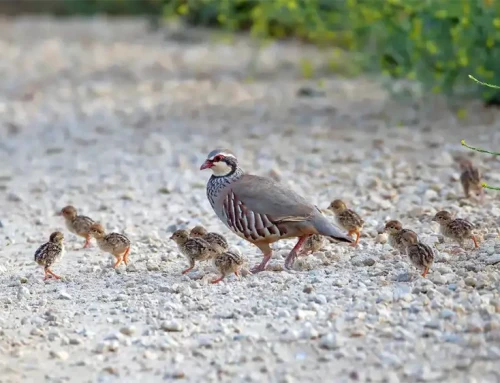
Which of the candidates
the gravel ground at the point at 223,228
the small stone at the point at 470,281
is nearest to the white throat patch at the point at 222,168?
the gravel ground at the point at 223,228

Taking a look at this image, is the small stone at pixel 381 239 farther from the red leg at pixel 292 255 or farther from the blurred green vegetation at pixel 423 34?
the blurred green vegetation at pixel 423 34

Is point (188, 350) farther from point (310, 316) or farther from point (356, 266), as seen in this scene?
point (356, 266)

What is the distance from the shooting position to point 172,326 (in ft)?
19.6

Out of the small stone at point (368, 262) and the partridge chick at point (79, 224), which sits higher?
the partridge chick at point (79, 224)

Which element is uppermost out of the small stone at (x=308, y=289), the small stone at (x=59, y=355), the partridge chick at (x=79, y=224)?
the partridge chick at (x=79, y=224)

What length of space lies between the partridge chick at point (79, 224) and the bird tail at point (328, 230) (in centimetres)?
224

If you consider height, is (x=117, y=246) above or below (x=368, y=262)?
above

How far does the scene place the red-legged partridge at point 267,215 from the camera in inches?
280

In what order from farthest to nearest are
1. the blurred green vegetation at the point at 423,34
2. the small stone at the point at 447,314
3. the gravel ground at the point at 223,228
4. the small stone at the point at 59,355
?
the blurred green vegetation at the point at 423,34 < the small stone at the point at 447,314 < the small stone at the point at 59,355 < the gravel ground at the point at 223,228

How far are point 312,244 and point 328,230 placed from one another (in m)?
0.54

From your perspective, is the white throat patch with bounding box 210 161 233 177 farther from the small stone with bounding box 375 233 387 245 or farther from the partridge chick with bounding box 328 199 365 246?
the small stone with bounding box 375 233 387 245

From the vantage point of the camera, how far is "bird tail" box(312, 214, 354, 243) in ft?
22.9

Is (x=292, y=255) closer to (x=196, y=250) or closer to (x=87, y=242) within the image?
(x=196, y=250)

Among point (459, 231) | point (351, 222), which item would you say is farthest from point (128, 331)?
point (459, 231)
